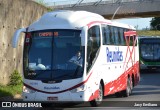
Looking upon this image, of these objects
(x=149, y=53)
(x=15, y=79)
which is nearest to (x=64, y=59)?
(x=15, y=79)

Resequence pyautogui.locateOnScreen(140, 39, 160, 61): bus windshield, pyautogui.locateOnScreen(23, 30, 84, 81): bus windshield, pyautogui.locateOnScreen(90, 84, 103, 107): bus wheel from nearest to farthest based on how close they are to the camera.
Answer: pyautogui.locateOnScreen(23, 30, 84, 81): bus windshield < pyautogui.locateOnScreen(90, 84, 103, 107): bus wheel < pyautogui.locateOnScreen(140, 39, 160, 61): bus windshield

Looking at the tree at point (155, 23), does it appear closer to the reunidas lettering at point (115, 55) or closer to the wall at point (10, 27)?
the wall at point (10, 27)

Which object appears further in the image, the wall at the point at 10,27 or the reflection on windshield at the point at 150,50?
the reflection on windshield at the point at 150,50

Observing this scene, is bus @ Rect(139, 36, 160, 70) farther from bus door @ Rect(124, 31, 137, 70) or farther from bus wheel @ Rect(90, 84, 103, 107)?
bus wheel @ Rect(90, 84, 103, 107)

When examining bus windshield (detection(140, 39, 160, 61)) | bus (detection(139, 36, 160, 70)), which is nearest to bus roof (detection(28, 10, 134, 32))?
bus (detection(139, 36, 160, 70))

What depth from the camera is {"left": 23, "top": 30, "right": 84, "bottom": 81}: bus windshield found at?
13.6 meters

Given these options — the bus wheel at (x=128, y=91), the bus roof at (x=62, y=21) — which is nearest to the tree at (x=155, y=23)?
the bus wheel at (x=128, y=91)

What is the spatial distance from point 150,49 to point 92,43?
2474 centimetres

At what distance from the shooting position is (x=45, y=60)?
542 inches

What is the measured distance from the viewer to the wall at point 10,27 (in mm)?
19656

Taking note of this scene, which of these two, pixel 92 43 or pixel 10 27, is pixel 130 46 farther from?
pixel 92 43

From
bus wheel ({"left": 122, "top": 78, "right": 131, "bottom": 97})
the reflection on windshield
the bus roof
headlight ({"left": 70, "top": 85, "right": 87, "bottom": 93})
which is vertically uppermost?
the bus roof

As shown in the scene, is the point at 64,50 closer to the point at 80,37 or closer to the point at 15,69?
the point at 80,37

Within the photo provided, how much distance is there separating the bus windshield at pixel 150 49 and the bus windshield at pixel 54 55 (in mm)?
24872
